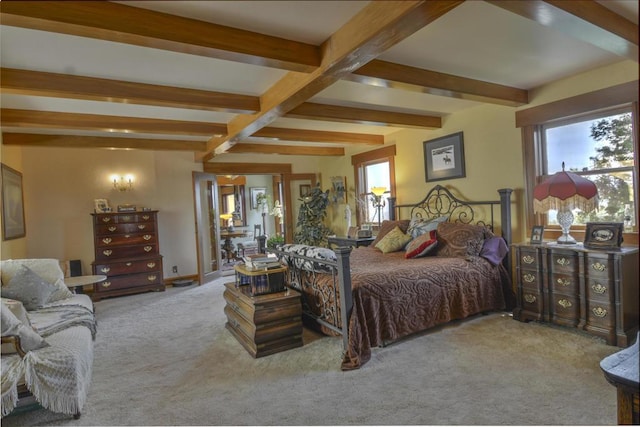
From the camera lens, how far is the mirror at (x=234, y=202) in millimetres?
10008

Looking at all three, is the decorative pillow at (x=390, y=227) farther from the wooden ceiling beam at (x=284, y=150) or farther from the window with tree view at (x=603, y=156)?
the wooden ceiling beam at (x=284, y=150)

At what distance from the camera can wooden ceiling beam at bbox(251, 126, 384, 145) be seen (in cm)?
489

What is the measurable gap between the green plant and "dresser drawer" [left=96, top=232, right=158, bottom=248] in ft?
8.91

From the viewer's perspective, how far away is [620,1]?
1.92 m

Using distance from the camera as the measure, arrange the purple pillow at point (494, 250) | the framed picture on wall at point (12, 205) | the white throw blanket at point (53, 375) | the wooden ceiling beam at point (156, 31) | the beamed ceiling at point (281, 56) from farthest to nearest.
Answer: the framed picture on wall at point (12, 205) < the purple pillow at point (494, 250) < the white throw blanket at point (53, 375) < the beamed ceiling at point (281, 56) < the wooden ceiling beam at point (156, 31)

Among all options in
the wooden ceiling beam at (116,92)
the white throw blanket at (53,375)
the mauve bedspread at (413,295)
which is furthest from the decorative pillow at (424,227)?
the white throw blanket at (53,375)

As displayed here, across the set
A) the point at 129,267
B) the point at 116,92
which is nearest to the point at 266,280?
the point at 116,92

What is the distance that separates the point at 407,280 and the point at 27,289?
3294 millimetres

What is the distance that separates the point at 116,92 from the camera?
293 centimetres

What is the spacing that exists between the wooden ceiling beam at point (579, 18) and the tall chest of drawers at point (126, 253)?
17.6ft

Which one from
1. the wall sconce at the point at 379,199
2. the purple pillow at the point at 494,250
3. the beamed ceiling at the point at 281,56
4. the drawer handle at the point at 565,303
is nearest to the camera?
the beamed ceiling at the point at 281,56

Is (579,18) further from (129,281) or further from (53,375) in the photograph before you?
(129,281)

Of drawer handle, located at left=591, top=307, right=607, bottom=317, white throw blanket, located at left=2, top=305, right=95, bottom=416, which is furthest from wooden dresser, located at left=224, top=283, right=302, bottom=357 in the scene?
drawer handle, located at left=591, top=307, right=607, bottom=317

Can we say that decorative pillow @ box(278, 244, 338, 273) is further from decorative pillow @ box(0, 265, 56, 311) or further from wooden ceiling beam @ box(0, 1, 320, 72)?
decorative pillow @ box(0, 265, 56, 311)
